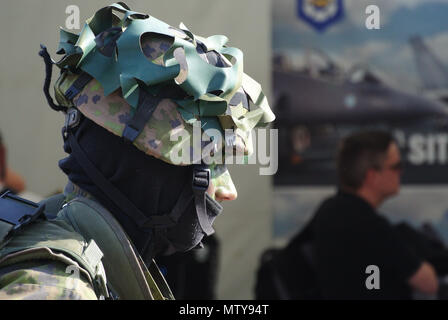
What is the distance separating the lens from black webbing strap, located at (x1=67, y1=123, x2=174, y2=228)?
1.24 meters

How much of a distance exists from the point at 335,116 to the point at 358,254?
0.83m

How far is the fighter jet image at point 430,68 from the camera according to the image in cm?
338

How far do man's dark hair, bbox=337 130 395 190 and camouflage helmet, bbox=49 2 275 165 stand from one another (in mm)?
1936

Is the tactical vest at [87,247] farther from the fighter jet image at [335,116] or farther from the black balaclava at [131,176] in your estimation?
the fighter jet image at [335,116]

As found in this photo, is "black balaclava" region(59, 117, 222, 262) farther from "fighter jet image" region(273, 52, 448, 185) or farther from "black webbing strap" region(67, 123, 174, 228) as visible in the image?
"fighter jet image" region(273, 52, 448, 185)

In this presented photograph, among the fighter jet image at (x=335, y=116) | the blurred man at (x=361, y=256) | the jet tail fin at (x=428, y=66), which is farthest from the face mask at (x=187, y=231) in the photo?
the jet tail fin at (x=428, y=66)

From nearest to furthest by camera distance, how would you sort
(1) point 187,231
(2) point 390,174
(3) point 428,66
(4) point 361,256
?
(1) point 187,231, (4) point 361,256, (2) point 390,174, (3) point 428,66

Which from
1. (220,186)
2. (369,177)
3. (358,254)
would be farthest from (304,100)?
(220,186)

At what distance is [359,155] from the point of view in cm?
320

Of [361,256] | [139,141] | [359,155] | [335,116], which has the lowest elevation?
[361,256]

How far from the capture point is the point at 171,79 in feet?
3.96

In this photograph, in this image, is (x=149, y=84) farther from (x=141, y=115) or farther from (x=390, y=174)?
(x=390, y=174)

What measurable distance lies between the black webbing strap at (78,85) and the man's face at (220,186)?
0.97 ft

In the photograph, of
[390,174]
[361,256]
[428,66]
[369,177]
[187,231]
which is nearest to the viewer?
[187,231]
